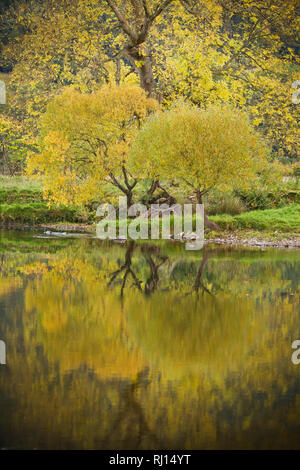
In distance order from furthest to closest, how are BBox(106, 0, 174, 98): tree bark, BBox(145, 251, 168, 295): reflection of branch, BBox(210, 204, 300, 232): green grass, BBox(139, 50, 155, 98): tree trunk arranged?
BBox(139, 50, 155, 98): tree trunk, BBox(106, 0, 174, 98): tree bark, BBox(210, 204, 300, 232): green grass, BBox(145, 251, 168, 295): reflection of branch

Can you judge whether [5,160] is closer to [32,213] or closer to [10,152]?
[10,152]

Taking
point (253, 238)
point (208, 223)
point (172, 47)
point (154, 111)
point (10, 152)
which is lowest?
point (253, 238)

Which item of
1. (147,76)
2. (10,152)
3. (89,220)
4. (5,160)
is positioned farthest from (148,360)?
(10,152)

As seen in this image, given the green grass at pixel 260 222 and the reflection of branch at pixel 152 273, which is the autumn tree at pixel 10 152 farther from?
the reflection of branch at pixel 152 273

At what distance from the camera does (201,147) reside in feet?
58.6

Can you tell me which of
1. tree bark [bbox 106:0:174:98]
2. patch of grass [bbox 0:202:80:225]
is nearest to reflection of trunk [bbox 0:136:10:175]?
patch of grass [bbox 0:202:80:225]

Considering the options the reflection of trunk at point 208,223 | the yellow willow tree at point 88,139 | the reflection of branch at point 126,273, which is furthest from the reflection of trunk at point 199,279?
the yellow willow tree at point 88,139

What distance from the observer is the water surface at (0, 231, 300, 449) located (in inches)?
165

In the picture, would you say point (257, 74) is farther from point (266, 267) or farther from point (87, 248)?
point (266, 267)

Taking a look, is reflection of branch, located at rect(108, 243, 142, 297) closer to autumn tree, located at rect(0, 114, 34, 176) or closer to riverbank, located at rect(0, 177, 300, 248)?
riverbank, located at rect(0, 177, 300, 248)

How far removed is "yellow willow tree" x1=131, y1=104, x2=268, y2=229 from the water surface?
23.0ft

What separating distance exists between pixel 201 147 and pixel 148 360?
41.7ft

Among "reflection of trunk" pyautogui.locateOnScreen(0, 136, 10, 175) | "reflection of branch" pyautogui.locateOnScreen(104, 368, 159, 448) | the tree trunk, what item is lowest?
"reflection of branch" pyautogui.locateOnScreen(104, 368, 159, 448)

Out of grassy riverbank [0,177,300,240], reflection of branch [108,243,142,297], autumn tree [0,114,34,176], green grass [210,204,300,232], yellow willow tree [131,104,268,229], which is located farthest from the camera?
autumn tree [0,114,34,176]
